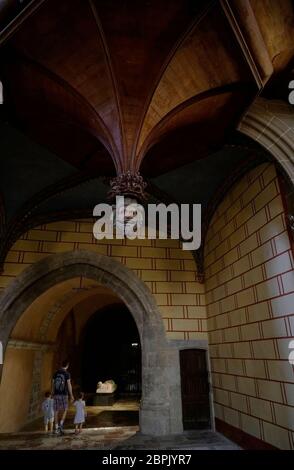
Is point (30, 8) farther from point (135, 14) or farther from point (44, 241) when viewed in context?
point (44, 241)

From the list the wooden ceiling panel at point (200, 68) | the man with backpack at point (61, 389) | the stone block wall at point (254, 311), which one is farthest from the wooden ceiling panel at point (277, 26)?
the man with backpack at point (61, 389)

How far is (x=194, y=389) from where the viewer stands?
6.72m

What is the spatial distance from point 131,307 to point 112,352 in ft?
22.1

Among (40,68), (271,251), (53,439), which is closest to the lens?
(40,68)

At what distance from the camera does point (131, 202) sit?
12.3 ft

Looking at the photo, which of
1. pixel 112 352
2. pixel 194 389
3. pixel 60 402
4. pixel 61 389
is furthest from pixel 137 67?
pixel 112 352

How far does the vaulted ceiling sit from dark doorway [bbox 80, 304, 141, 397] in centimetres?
953

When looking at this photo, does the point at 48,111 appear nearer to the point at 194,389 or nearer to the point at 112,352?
the point at 194,389

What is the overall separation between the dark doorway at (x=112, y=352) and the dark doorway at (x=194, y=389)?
6.42 meters

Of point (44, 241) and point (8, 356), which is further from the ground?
point (44, 241)

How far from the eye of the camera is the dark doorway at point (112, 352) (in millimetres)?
12633

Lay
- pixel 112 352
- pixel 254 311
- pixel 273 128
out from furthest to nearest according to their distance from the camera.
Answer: pixel 112 352, pixel 254 311, pixel 273 128
